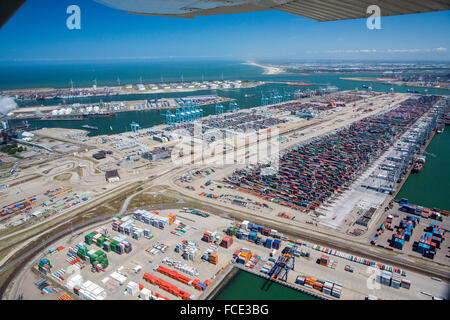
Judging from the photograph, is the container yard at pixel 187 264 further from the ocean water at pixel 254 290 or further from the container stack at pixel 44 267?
the ocean water at pixel 254 290

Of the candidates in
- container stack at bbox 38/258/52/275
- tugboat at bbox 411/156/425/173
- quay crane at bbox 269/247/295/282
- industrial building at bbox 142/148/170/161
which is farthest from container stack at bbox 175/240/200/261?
tugboat at bbox 411/156/425/173

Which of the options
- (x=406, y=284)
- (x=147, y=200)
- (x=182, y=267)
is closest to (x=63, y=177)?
(x=147, y=200)

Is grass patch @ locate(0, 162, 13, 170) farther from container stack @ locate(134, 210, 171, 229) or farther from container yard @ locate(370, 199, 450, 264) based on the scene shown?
container yard @ locate(370, 199, 450, 264)

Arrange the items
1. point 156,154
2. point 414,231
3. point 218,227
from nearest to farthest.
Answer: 1. point 414,231
2. point 218,227
3. point 156,154

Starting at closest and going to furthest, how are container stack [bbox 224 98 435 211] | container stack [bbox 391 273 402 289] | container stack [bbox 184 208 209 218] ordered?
container stack [bbox 391 273 402 289] < container stack [bbox 184 208 209 218] < container stack [bbox 224 98 435 211]

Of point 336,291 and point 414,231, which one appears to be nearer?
point 336,291

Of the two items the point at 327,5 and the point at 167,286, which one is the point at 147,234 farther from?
the point at 327,5

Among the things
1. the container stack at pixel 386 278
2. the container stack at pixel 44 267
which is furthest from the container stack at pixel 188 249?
the container stack at pixel 386 278
